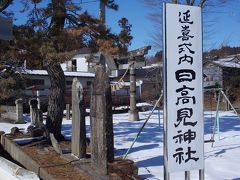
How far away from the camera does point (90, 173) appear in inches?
247

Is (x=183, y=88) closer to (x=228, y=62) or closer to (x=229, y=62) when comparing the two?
(x=228, y=62)

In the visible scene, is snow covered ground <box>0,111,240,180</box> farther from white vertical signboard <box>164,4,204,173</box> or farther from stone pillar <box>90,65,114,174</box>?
white vertical signboard <box>164,4,204,173</box>

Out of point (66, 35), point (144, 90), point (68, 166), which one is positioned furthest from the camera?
point (144, 90)

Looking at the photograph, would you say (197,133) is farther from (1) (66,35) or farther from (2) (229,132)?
(2) (229,132)

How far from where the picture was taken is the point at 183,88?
17.0 ft

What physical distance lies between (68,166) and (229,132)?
8.00 m

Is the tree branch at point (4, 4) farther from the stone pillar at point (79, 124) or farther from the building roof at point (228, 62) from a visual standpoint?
the building roof at point (228, 62)

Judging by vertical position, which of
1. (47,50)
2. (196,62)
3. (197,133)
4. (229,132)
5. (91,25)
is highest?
→ (91,25)

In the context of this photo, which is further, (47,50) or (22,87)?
(22,87)

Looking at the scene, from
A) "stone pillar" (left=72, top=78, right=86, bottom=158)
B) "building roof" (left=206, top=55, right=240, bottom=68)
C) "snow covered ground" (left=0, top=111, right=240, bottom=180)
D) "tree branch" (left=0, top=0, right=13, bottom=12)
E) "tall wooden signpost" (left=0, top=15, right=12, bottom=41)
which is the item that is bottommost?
"snow covered ground" (left=0, top=111, right=240, bottom=180)

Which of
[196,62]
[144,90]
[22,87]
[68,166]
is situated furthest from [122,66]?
[144,90]

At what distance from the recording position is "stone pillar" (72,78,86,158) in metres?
7.25

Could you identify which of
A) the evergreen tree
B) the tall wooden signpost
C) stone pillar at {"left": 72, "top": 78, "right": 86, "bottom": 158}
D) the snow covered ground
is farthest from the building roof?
the tall wooden signpost

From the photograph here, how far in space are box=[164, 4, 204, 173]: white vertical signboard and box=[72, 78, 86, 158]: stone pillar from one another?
2.55 metres
